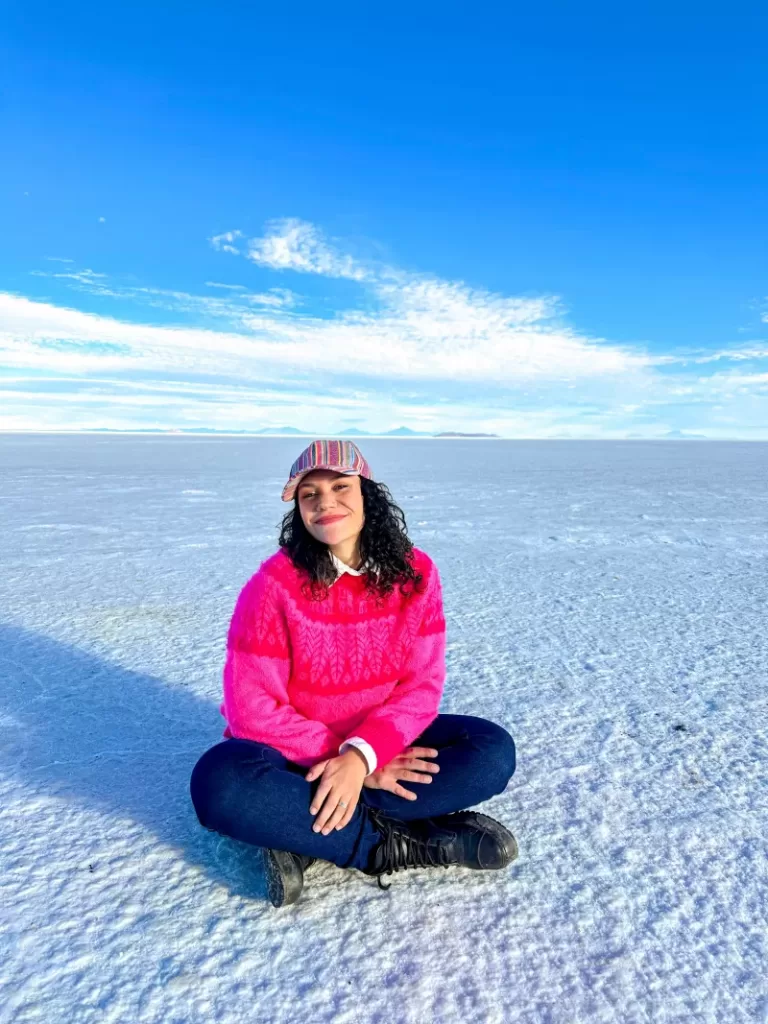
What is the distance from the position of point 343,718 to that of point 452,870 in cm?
48

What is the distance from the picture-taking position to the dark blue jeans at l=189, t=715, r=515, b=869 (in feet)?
5.43

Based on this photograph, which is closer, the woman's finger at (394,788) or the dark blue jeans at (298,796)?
the dark blue jeans at (298,796)

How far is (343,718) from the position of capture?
6.50 feet

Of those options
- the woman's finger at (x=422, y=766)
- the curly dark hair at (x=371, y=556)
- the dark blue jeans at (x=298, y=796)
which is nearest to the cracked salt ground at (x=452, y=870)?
the dark blue jeans at (x=298, y=796)

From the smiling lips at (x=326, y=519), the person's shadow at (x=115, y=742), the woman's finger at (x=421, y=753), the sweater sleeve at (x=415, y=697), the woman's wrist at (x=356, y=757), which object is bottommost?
the person's shadow at (x=115, y=742)

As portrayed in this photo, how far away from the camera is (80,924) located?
1558 millimetres

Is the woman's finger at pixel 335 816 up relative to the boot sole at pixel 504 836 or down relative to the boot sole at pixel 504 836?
up

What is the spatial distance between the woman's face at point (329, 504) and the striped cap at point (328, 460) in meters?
0.03

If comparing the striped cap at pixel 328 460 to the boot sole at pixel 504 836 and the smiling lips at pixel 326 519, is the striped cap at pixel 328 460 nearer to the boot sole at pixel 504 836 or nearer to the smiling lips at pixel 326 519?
the smiling lips at pixel 326 519

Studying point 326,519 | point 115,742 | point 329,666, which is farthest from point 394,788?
point 115,742

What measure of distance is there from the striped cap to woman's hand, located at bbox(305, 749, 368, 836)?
0.70 m

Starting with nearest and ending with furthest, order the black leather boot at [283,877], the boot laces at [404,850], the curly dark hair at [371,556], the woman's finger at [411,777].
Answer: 1. the black leather boot at [283,877]
2. the boot laces at [404,850]
3. the woman's finger at [411,777]
4. the curly dark hair at [371,556]

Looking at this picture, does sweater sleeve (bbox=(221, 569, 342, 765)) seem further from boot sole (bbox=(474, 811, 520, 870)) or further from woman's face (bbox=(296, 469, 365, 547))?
boot sole (bbox=(474, 811, 520, 870))

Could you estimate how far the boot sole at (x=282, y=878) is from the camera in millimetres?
1611
